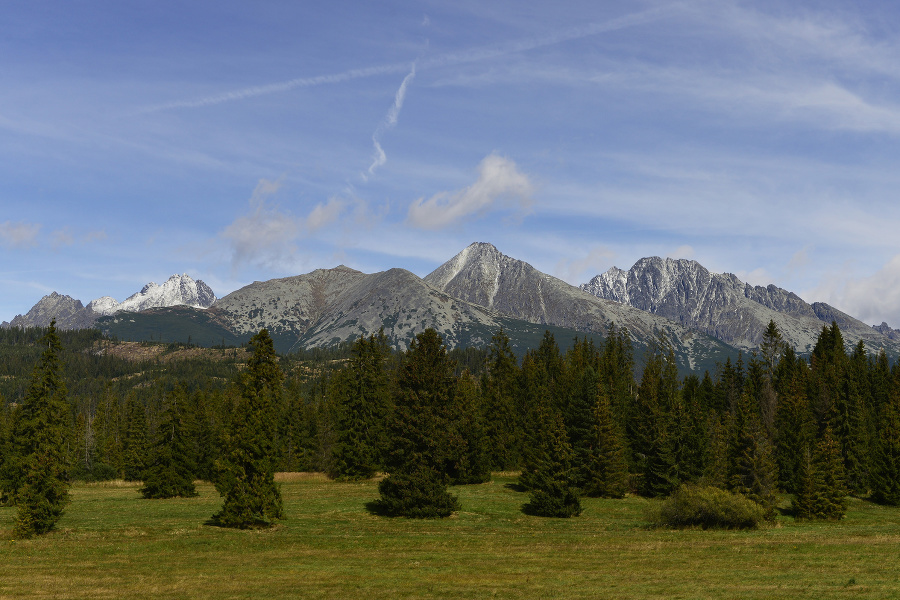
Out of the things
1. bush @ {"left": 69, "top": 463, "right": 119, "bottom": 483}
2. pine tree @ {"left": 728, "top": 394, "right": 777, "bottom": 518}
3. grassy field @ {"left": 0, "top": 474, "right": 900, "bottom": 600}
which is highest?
pine tree @ {"left": 728, "top": 394, "right": 777, "bottom": 518}

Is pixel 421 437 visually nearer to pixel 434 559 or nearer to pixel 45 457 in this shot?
pixel 434 559

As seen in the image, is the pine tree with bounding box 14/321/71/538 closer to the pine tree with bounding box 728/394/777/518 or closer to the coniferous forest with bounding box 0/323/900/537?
the coniferous forest with bounding box 0/323/900/537

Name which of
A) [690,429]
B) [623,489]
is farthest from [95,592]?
[690,429]

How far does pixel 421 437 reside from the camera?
5803 cm

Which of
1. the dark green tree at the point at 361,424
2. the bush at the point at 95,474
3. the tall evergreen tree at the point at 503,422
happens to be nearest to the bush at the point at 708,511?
the dark green tree at the point at 361,424

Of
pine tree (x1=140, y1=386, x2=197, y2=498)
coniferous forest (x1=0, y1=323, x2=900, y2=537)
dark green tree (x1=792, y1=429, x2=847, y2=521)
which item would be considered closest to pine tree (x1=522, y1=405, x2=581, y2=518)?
coniferous forest (x1=0, y1=323, x2=900, y2=537)

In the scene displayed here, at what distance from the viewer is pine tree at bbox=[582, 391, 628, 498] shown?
235 feet

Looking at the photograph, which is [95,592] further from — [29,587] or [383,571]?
[383,571]

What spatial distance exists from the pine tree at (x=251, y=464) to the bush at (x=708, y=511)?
3001 cm

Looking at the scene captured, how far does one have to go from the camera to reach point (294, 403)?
11575 centimetres

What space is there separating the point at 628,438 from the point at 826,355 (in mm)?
58941

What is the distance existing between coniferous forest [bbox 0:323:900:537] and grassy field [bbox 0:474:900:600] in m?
3.41

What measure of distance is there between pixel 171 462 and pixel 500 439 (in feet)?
147

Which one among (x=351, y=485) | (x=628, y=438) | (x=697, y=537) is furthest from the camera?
(x=628, y=438)
